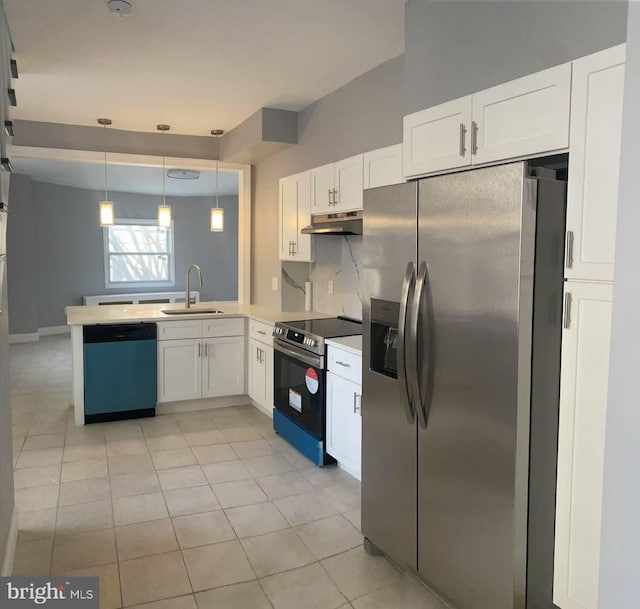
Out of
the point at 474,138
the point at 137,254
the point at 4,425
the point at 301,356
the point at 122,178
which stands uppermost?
the point at 122,178

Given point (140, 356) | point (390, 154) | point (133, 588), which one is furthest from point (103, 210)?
point (133, 588)

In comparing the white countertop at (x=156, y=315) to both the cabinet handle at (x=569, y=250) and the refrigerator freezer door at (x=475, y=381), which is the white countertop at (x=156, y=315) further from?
the cabinet handle at (x=569, y=250)

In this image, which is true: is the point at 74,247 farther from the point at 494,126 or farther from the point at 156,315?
the point at 494,126

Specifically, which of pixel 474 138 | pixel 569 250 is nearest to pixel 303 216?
pixel 474 138

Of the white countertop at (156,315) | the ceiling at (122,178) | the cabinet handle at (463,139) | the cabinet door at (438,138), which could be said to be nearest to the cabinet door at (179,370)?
the white countertop at (156,315)

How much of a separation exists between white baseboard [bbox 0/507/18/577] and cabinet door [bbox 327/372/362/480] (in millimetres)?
1781

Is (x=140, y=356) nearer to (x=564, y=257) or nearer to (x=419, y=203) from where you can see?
(x=419, y=203)

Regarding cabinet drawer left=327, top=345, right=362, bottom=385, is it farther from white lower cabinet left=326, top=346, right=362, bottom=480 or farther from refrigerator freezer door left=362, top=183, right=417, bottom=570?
refrigerator freezer door left=362, top=183, right=417, bottom=570

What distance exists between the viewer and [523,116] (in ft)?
6.43

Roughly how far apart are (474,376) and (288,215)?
291 centimetres

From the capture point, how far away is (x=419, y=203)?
213 centimetres

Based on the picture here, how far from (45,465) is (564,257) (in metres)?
3.43

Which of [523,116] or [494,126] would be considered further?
[494,126]

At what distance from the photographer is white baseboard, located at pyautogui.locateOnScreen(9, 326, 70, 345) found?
815 cm
